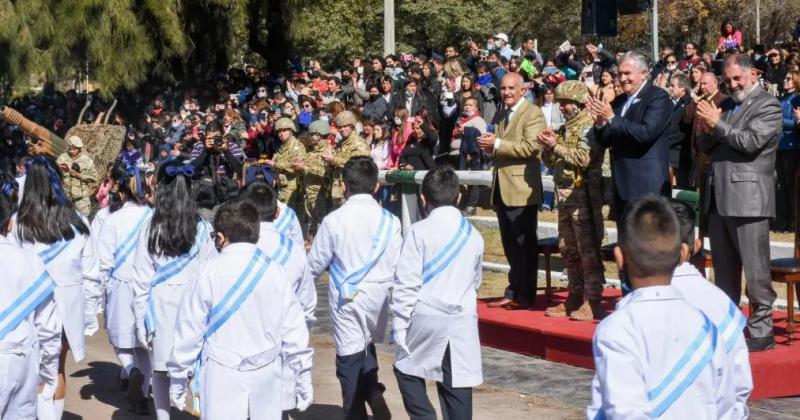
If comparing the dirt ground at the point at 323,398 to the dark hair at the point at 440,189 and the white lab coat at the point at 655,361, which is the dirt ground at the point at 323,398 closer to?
the dark hair at the point at 440,189

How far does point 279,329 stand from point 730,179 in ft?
12.0

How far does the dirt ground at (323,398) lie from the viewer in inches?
340

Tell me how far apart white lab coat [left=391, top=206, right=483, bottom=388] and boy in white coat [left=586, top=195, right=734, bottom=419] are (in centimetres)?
281

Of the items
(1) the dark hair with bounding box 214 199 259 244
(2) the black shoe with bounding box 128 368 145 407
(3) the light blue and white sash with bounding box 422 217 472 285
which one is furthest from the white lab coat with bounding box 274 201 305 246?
(1) the dark hair with bounding box 214 199 259 244

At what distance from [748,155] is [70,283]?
4.48 metres

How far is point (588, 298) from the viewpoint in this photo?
9906 mm

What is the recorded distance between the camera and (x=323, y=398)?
930 centimetres

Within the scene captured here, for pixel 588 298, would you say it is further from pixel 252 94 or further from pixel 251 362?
pixel 252 94

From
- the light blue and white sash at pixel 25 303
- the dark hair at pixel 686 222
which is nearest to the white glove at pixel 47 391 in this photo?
the light blue and white sash at pixel 25 303

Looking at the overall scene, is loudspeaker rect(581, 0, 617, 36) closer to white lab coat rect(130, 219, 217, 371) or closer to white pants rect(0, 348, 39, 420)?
white lab coat rect(130, 219, 217, 371)

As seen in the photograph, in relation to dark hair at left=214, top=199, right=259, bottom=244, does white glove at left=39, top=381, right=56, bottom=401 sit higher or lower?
lower

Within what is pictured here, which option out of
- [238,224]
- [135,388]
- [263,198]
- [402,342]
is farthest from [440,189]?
[135,388]

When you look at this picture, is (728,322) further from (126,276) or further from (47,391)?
(126,276)

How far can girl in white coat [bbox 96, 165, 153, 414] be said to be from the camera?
29.2 ft
